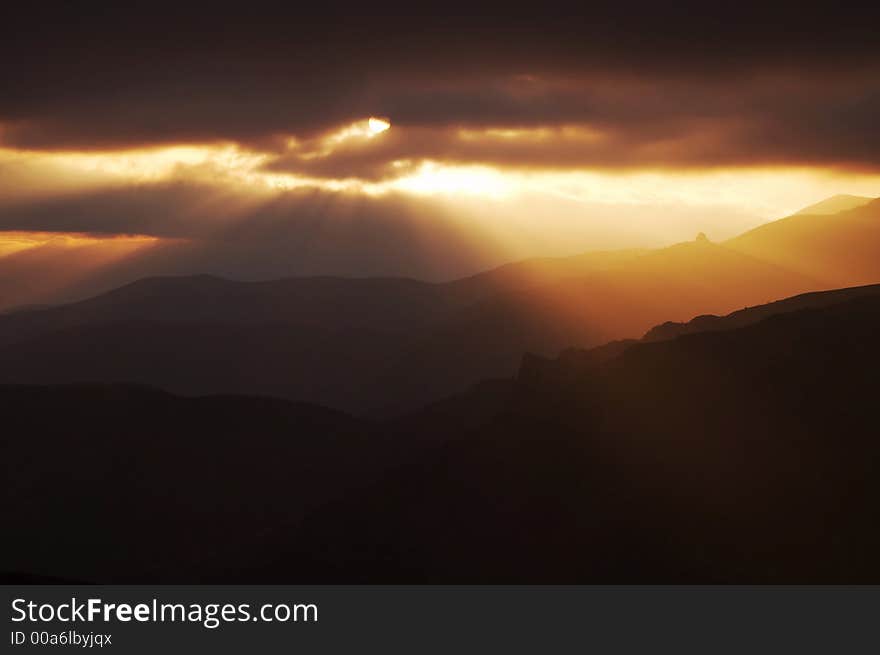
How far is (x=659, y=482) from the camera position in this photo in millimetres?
61062

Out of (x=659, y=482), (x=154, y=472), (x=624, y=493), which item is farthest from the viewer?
(x=154, y=472)

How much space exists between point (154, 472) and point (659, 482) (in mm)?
64972

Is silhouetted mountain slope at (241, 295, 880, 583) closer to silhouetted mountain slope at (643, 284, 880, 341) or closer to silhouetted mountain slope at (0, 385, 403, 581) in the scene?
silhouetted mountain slope at (643, 284, 880, 341)

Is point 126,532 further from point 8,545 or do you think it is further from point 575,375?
point 575,375

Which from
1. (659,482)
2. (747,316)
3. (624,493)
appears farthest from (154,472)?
(659,482)

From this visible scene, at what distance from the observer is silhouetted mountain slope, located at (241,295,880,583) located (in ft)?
182

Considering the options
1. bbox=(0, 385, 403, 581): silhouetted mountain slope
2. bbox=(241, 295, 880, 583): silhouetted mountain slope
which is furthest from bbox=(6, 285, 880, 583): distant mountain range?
bbox=(0, 385, 403, 581): silhouetted mountain slope

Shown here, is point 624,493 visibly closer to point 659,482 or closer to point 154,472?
point 659,482

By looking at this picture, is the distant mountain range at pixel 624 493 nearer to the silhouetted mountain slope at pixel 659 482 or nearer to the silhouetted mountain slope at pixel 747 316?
the silhouetted mountain slope at pixel 659 482

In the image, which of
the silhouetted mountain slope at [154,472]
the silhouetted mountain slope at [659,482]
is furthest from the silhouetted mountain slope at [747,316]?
the silhouetted mountain slope at [154,472]

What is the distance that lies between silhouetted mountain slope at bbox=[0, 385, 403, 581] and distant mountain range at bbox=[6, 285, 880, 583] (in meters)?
0.56

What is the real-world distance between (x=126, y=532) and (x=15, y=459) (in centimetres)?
2145

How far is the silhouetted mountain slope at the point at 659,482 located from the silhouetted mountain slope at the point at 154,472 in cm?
2264
